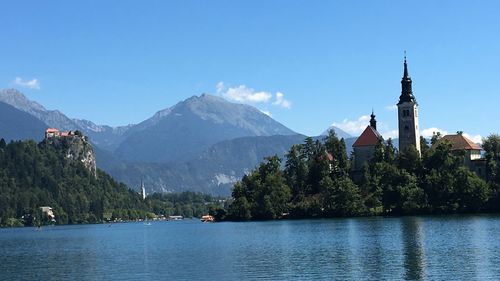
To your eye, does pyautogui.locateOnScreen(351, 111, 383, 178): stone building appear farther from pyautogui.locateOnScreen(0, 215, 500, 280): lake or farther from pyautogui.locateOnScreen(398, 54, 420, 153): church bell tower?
pyautogui.locateOnScreen(0, 215, 500, 280): lake

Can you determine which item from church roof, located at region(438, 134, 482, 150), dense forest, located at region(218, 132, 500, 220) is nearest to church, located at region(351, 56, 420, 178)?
dense forest, located at region(218, 132, 500, 220)

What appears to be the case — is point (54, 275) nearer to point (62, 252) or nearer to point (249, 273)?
point (249, 273)

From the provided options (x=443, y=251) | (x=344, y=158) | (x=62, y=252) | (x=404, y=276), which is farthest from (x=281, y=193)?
(x=404, y=276)

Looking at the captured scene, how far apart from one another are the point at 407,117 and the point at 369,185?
1045 inches

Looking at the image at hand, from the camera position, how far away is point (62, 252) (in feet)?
298

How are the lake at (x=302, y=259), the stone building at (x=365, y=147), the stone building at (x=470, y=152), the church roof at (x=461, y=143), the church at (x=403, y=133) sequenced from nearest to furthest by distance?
the lake at (x=302, y=259), the stone building at (x=470, y=152), the church roof at (x=461, y=143), the church at (x=403, y=133), the stone building at (x=365, y=147)

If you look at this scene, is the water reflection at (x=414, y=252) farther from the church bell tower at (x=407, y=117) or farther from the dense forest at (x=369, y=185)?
the church bell tower at (x=407, y=117)

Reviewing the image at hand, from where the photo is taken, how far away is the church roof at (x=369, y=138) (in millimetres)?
168250

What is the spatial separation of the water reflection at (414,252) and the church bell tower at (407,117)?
67.6m

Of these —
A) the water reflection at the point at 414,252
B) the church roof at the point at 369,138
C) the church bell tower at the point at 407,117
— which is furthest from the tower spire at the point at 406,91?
the water reflection at the point at 414,252

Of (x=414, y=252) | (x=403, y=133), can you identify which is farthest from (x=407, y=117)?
(x=414, y=252)

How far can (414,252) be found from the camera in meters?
64.7

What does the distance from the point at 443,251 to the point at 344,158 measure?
94660mm

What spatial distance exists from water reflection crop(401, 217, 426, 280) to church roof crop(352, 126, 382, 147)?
230 ft
